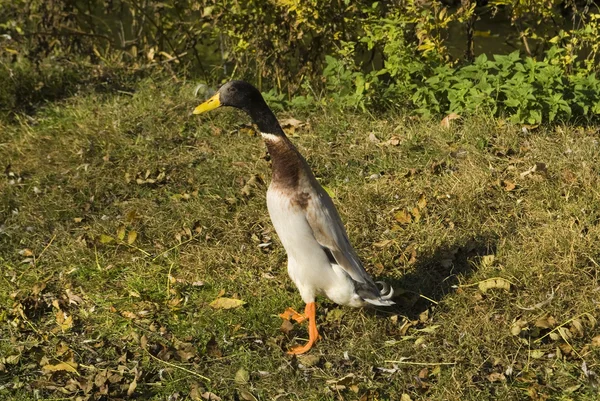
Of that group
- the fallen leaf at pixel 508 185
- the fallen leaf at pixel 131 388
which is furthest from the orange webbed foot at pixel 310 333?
the fallen leaf at pixel 508 185

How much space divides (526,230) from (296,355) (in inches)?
61.6

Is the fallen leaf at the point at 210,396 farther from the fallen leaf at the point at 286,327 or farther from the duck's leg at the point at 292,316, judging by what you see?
the duck's leg at the point at 292,316

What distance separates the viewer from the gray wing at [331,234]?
156 inches

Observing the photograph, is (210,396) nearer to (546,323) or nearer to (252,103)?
(252,103)

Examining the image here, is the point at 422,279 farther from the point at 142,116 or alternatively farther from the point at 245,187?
the point at 142,116

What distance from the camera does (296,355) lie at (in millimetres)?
4039

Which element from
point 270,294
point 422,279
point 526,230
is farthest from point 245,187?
point 526,230

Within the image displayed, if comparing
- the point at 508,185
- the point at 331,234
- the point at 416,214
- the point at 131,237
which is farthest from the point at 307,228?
the point at 508,185

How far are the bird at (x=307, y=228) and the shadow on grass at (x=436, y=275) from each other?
0.90ft

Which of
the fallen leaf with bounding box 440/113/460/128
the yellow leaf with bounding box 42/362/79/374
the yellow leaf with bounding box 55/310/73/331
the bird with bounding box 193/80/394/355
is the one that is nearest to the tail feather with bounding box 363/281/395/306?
the bird with bounding box 193/80/394/355

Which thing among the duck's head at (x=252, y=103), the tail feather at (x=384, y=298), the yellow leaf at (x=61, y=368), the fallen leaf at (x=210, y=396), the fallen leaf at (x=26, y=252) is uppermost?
the duck's head at (x=252, y=103)

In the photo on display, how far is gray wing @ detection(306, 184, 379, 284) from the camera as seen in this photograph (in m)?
3.96

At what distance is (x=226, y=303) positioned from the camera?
4.43m

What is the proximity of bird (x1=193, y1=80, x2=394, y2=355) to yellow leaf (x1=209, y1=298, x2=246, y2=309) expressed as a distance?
454 mm
